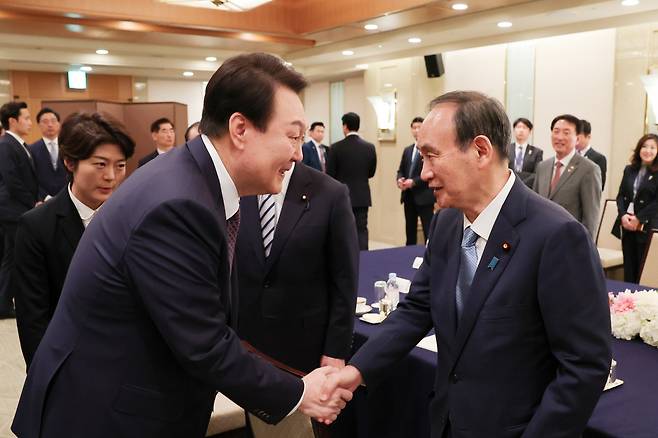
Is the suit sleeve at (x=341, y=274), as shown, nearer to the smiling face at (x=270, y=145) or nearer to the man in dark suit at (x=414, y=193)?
the smiling face at (x=270, y=145)

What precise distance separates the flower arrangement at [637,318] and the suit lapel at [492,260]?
112cm

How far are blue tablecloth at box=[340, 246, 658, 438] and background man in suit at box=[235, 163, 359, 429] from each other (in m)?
0.23

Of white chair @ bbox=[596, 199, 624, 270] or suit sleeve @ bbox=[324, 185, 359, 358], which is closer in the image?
suit sleeve @ bbox=[324, 185, 359, 358]

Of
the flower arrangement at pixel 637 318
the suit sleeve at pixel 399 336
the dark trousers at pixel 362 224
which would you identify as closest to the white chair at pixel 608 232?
the dark trousers at pixel 362 224

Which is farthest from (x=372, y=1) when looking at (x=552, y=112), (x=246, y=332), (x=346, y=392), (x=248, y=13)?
(x=346, y=392)

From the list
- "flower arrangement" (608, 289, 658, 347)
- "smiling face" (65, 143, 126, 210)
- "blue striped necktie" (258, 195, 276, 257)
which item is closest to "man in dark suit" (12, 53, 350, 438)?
"smiling face" (65, 143, 126, 210)

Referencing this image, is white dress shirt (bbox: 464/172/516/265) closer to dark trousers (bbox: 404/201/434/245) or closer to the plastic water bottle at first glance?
the plastic water bottle

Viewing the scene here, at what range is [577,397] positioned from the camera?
1346 millimetres

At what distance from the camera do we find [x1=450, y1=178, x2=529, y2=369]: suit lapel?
146 centimetres

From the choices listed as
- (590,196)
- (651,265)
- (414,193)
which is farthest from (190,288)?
(414,193)

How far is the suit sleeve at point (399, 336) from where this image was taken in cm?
179

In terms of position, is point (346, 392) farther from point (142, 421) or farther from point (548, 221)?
point (548, 221)

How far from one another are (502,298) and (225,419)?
58.2 inches

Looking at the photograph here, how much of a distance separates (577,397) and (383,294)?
164cm
